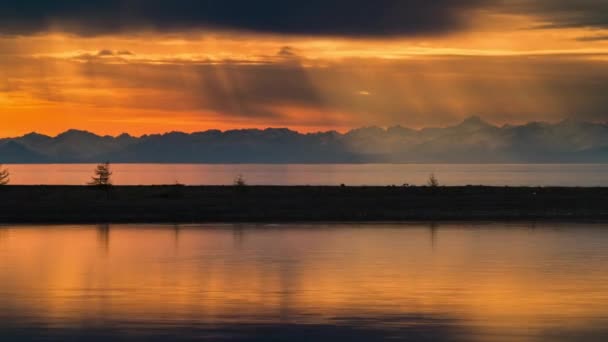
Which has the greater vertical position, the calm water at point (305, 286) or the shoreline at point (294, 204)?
the shoreline at point (294, 204)

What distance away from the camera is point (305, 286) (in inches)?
1046

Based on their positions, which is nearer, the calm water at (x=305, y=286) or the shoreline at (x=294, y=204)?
the calm water at (x=305, y=286)

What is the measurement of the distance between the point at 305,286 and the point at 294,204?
39202 millimetres

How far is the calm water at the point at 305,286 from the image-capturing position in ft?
65.3

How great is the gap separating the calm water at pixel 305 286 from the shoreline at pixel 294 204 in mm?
10510

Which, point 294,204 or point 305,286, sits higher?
point 294,204

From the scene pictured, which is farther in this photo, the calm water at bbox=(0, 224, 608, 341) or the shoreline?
the shoreline

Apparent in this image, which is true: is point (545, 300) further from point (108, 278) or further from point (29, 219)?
point (29, 219)

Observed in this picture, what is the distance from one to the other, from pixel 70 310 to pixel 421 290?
29.2 ft

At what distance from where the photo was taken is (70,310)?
2234cm

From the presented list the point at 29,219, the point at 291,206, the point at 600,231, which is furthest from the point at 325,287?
the point at 291,206

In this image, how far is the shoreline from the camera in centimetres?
5569

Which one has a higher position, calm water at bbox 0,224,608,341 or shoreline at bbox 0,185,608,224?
shoreline at bbox 0,185,608,224

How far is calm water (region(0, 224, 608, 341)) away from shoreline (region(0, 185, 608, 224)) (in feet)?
34.5
